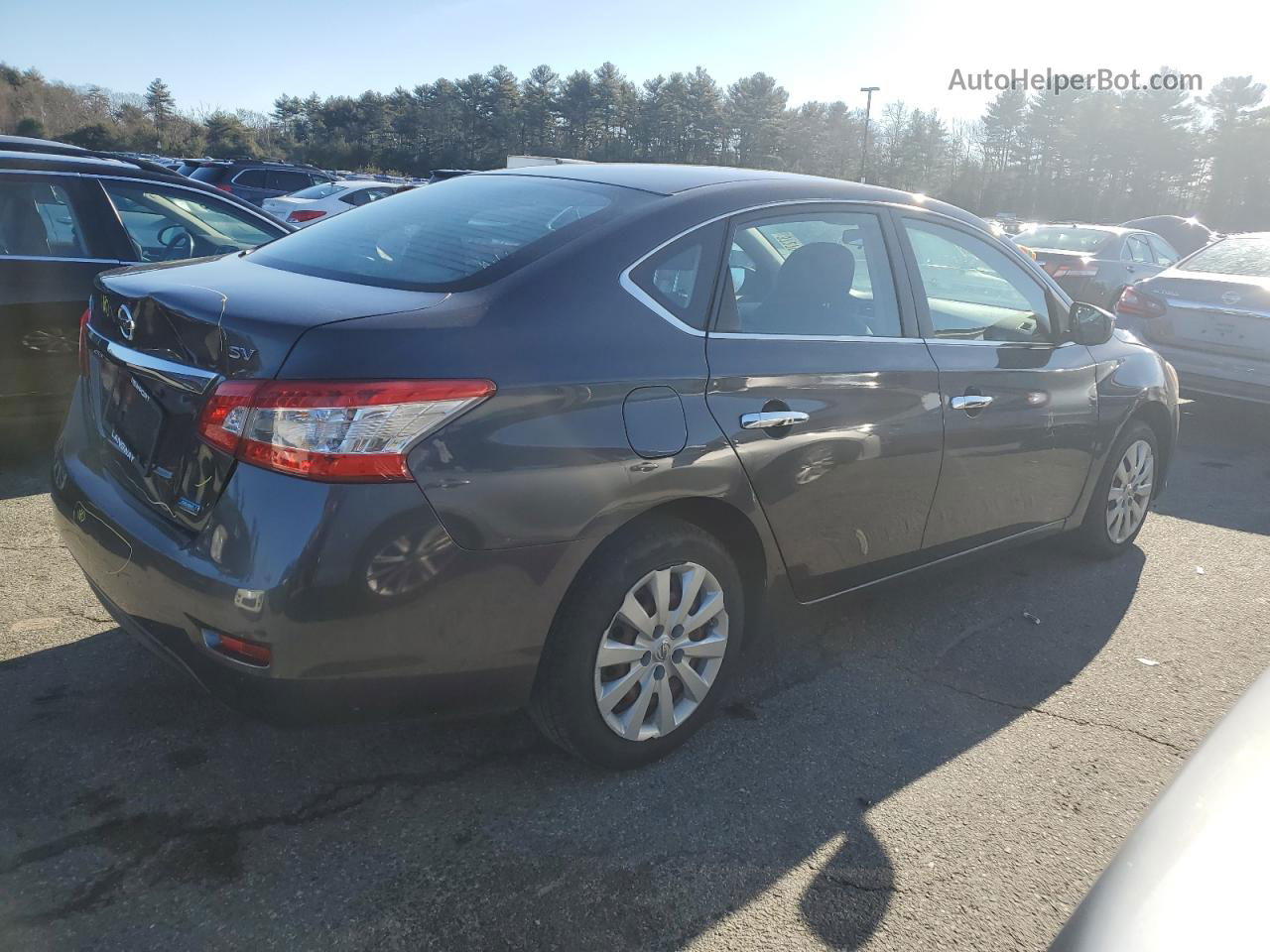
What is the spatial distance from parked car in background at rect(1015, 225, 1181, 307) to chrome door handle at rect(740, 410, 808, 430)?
11.0 meters

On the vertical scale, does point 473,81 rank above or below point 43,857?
above

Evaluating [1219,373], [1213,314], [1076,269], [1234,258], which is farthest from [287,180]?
[1219,373]

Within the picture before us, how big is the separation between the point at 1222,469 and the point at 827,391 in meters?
5.16

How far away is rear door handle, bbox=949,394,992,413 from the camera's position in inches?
140

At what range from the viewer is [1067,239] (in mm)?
14016

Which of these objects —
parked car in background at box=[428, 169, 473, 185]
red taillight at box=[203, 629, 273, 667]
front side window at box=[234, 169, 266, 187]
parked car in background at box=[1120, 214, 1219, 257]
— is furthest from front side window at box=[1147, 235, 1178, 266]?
front side window at box=[234, 169, 266, 187]

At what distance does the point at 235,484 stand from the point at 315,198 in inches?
638

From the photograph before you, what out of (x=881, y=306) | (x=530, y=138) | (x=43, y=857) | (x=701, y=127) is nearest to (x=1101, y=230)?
(x=881, y=306)

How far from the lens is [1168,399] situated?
493cm

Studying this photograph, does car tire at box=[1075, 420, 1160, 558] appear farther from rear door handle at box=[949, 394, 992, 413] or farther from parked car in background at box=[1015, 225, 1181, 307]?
parked car in background at box=[1015, 225, 1181, 307]

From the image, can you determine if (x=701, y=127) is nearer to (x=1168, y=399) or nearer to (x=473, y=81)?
(x=473, y=81)

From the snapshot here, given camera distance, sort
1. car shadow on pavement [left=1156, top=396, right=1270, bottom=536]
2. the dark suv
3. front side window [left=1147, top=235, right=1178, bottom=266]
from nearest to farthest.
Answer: car shadow on pavement [left=1156, top=396, right=1270, bottom=536]
front side window [left=1147, top=235, right=1178, bottom=266]
the dark suv

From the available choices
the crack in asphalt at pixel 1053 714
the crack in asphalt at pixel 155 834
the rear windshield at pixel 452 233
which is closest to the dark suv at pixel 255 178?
the rear windshield at pixel 452 233

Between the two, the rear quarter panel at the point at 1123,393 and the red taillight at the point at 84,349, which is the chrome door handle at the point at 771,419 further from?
the rear quarter panel at the point at 1123,393
